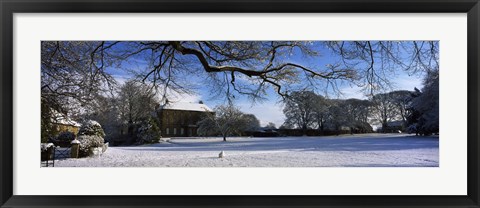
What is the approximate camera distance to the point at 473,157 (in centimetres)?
363

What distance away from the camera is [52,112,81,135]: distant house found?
4.03 m

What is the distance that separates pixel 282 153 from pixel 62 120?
340cm

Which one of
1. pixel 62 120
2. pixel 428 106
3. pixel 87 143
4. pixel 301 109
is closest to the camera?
pixel 87 143

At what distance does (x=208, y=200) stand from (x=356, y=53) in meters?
2.95

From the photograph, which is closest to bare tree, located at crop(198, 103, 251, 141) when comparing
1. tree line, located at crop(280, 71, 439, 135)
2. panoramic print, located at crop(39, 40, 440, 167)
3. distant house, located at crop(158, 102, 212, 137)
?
panoramic print, located at crop(39, 40, 440, 167)

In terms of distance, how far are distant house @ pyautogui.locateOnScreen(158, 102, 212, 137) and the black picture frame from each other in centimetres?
107

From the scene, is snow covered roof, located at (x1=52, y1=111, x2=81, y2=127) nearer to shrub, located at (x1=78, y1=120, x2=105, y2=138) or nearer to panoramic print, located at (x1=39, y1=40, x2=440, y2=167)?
panoramic print, located at (x1=39, y1=40, x2=440, y2=167)

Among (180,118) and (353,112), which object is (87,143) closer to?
(180,118)

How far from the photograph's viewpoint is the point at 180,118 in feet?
14.4
